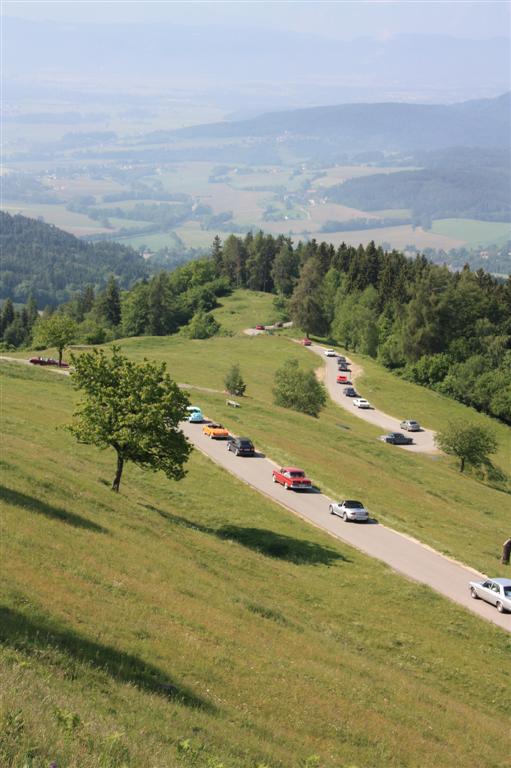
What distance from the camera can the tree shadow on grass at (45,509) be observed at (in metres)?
28.3

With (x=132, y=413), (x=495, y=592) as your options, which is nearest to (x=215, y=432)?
(x=132, y=413)

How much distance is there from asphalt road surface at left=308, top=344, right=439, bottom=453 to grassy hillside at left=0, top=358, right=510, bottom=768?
4265 centimetres

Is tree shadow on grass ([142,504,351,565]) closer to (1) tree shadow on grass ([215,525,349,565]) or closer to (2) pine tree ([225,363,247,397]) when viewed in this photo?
(1) tree shadow on grass ([215,525,349,565])

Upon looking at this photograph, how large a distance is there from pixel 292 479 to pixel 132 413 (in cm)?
1505

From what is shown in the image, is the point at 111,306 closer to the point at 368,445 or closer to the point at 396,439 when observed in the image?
the point at 396,439

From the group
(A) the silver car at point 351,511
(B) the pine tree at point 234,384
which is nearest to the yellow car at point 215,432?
(A) the silver car at point 351,511

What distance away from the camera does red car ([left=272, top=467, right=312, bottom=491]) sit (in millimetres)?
50312

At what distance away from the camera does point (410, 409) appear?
10538cm

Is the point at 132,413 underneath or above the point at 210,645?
above

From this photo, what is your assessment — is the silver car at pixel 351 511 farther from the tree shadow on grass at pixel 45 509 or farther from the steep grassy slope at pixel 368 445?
the tree shadow on grass at pixel 45 509

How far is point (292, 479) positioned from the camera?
50219 millimetres

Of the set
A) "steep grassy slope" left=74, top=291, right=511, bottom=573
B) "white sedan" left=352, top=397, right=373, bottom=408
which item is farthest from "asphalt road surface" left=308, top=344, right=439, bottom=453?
"steep grassy slope" left=74, top=291, right=511, bottom=573

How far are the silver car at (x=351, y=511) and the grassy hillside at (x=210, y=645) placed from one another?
4.26 meters

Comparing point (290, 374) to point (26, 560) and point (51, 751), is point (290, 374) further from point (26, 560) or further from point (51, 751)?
point (51, 751)
